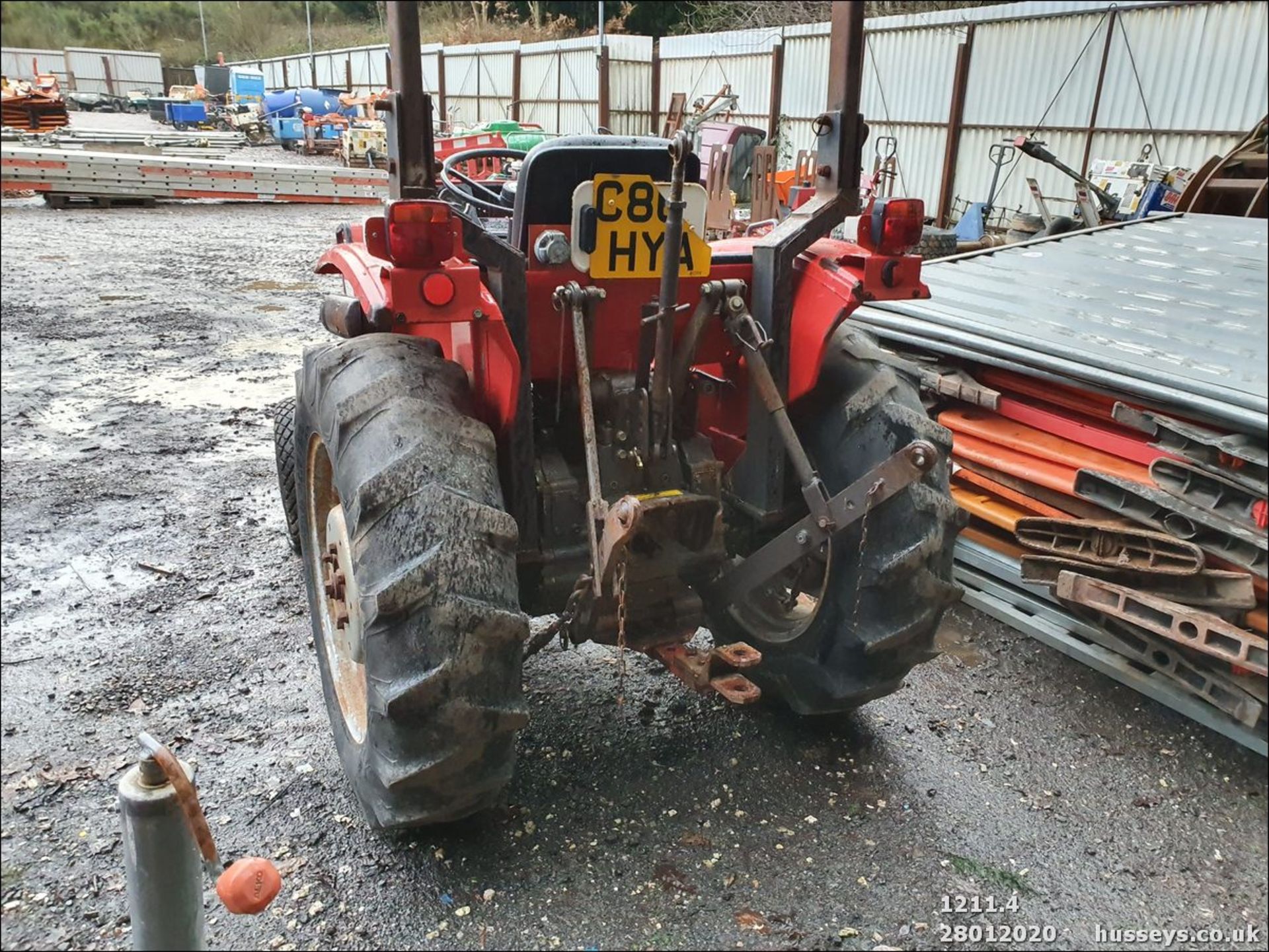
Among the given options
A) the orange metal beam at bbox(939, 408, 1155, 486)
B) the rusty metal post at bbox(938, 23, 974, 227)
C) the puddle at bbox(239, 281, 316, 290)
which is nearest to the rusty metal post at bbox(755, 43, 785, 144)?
the rusty metal post at bbox(938, 23, 974, 227)

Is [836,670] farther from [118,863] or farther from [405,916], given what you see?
[118,863]

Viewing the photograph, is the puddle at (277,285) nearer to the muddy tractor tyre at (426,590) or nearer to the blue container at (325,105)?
the blue container at (325,105)

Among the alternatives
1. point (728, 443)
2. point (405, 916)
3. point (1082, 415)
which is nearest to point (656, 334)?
point (728, 443)

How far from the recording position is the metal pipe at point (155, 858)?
1.11 meters

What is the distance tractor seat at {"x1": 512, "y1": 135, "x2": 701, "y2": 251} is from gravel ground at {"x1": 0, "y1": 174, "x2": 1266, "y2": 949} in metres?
1.12

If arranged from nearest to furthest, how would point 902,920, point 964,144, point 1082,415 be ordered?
point 902,920, point 1082,415, point 964,144

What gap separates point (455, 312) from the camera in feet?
6.59

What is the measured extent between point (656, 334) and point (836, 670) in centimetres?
99

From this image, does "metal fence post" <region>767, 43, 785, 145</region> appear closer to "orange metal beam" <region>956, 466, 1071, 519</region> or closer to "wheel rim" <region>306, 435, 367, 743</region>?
"orange metal beam" <region>956, 466, 1071, 519</region>

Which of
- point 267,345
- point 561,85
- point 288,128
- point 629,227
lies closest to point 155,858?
point 629,227

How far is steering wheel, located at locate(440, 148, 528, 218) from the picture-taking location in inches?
114

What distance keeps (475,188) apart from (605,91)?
1490cm

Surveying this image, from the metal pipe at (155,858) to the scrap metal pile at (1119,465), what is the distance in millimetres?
1531

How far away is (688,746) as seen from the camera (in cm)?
269
